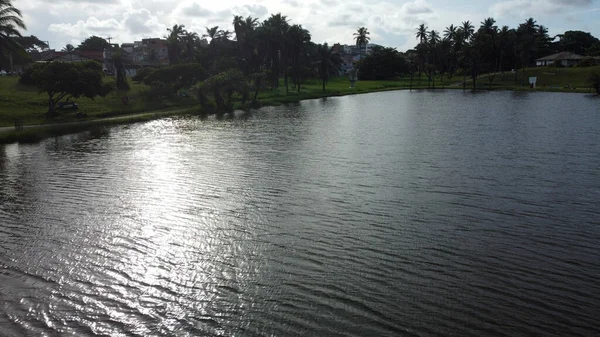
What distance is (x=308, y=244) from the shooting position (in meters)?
17.2

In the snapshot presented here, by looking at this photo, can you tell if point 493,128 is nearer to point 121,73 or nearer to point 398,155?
point 398,155

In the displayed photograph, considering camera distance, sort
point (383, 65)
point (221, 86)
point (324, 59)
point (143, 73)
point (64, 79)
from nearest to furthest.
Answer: point (64, 79), point (221, 86), point (143, 73), point (324, 59), point (383, 65)

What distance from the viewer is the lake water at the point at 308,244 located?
1241 centimetres

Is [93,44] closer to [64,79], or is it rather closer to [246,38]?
[246,38]

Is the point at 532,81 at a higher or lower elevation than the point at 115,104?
lower

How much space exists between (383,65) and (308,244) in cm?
15818

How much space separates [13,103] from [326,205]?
209 ft

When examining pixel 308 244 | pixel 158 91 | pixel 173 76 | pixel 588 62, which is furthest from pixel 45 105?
pixel 588 62

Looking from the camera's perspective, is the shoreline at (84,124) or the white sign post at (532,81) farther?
the white sign post at (532,81)

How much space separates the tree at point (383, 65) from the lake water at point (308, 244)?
136 meters

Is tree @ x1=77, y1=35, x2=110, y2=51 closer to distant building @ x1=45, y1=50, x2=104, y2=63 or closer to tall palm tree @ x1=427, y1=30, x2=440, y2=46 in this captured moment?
distant building @ x1=45, y1=50, x2=104, y2=63

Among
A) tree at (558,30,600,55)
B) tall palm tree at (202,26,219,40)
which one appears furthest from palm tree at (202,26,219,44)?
tree at (558,30,600,55)

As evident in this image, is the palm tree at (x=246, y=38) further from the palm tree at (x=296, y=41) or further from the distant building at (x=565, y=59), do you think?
the distant building at (x=565, y=59)

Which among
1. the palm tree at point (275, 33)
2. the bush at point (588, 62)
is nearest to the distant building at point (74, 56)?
the palm tree at point (275, 33)
